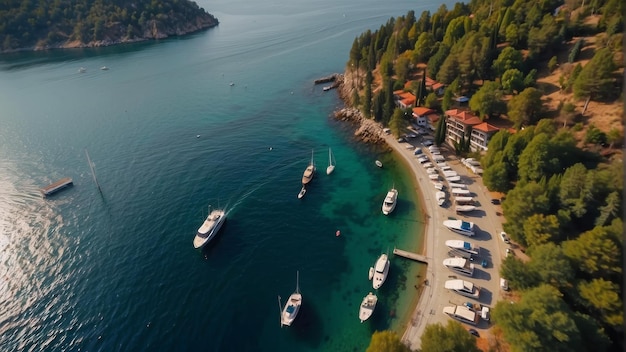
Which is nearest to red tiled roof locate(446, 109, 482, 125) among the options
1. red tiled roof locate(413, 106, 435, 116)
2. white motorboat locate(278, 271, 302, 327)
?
red tiled roof locate(413, 106, 435, 116)

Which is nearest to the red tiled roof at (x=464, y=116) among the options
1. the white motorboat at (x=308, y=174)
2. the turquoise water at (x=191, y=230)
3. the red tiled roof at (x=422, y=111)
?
the red tiled roof at (x=422, y=111)

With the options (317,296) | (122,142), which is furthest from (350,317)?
(122,142)

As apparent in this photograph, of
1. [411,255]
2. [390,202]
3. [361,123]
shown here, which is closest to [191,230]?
[390,202]

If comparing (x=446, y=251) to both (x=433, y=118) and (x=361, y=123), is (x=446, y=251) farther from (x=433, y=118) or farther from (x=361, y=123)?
(x=361, y=123)

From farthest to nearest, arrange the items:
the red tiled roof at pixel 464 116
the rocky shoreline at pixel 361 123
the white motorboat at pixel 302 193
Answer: the rocky shoreline at pixel 361 123
the red tiled roof at pixel 464 116
the white motorboat at pixel 302 193

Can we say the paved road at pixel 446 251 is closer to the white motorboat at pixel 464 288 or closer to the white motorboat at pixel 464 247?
the white motorboat at pixel 464 288

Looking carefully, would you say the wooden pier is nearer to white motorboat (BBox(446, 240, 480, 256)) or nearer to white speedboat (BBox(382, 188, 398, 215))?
white motorboat (BBox(446, 240, 480, 256))

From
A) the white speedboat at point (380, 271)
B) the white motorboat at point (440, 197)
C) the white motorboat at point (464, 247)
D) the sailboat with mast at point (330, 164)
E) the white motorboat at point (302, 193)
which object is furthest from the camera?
the sailboat with mast at point (330, 164)
